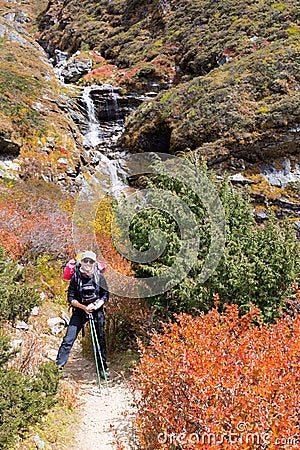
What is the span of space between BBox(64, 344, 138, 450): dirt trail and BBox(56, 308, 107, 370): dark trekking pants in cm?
30

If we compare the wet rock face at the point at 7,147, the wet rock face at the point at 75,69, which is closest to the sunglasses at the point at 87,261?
the wet rock face at the point at 7,147

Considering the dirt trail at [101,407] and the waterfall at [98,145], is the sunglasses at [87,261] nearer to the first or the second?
the dirt trail at [101,407]

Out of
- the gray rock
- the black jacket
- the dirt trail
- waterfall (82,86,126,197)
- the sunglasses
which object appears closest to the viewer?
the dirt trail

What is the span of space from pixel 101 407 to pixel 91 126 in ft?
77.0

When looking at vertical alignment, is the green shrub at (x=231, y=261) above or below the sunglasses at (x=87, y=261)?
Result: below

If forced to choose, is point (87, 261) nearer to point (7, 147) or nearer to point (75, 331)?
point (75, 331)

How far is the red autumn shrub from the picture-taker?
244cm

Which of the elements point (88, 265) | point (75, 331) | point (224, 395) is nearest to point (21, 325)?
point (75, 331)

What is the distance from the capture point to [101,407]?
4.39 m

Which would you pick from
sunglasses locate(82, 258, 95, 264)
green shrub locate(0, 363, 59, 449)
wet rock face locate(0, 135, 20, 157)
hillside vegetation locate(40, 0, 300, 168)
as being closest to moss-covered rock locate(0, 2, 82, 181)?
wet rock face locate(0, 135, 20, 157)

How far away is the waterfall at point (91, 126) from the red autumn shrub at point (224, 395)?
71.2 feet

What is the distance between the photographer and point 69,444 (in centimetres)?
352

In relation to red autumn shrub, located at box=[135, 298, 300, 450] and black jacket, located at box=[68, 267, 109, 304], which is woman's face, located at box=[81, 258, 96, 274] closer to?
black jacket, located at box=[68, 267, 109, 304]

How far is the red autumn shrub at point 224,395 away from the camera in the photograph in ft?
8.00
